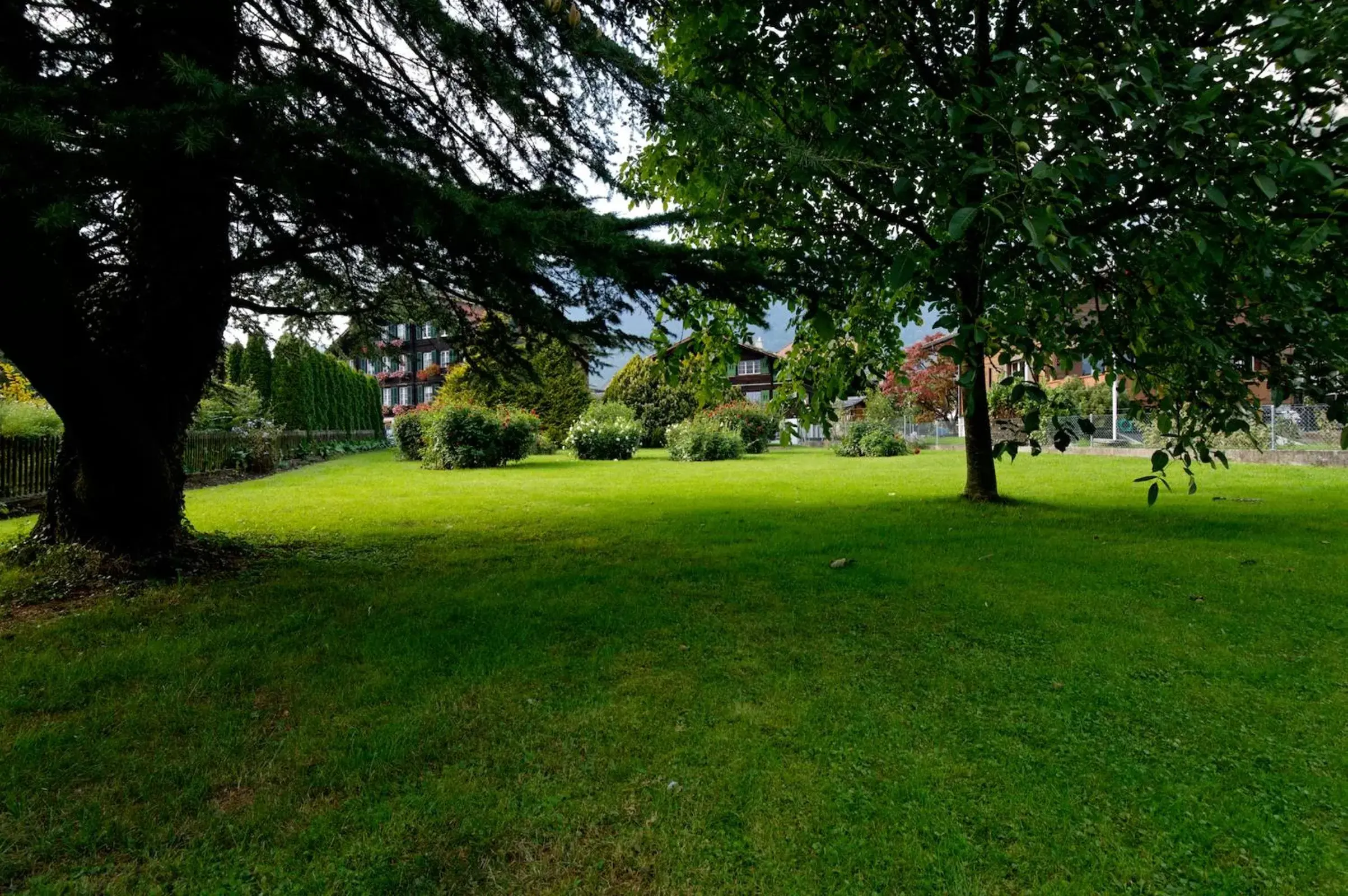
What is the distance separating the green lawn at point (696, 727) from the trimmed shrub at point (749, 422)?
18238mm

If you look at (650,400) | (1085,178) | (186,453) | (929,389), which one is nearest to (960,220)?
(1085,178)

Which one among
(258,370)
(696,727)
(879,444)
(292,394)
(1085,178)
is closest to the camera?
(1085,178)

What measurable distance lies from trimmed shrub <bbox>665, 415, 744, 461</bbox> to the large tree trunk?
49.2 ft

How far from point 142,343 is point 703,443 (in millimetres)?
15728

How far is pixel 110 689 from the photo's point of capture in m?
2.95

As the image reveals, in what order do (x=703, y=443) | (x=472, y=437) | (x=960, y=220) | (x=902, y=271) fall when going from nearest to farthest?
1. (x=960, y=220)
2. (x=902, y=271)
3. (x=472, y=437)
4. (x=703, y=443)

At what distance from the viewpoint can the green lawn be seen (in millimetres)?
1869

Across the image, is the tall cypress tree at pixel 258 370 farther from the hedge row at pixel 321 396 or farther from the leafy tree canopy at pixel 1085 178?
the leafy tree canopy at pixel 1085 178

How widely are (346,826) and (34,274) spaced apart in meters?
2.54

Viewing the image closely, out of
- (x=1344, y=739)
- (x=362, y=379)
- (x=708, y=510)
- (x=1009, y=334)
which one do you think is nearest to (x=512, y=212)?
(x=1009, y=334)

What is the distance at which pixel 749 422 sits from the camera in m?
24.5

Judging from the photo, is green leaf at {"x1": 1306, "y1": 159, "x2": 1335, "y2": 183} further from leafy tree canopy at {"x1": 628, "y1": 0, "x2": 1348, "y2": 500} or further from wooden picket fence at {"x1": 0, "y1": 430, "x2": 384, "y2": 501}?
wooden picket fence at {"x1": 0, "y1": 430, "x2": 384, "y2": 501}

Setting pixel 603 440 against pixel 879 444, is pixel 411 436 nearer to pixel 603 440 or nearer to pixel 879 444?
pixel 603 440

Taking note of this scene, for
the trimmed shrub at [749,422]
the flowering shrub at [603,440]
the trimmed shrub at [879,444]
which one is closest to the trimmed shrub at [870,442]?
the trimmed shrub at [879,444]
